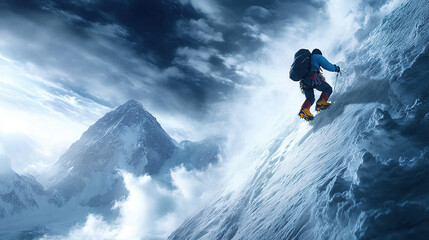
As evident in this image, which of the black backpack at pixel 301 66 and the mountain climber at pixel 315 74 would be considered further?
the black backpack at pixel 301 66

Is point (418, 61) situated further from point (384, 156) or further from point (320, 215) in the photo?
point (320, 215)

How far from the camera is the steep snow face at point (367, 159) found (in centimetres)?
440

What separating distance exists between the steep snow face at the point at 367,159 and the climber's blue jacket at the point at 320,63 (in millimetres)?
1281

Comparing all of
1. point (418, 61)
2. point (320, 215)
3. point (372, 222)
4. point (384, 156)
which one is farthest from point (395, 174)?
point (418, 61)

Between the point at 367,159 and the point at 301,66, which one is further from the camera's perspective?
the point at 301,66

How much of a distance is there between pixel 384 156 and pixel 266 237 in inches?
172

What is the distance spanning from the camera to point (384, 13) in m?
12.5

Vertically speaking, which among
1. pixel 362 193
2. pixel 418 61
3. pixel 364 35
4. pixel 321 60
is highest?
pixel 364 35

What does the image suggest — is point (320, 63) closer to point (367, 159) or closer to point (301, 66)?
point (301, 66)

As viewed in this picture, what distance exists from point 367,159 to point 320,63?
203 inches

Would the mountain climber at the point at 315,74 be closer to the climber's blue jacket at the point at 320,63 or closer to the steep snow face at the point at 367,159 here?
the climber's blue jacket at the point at 320,63

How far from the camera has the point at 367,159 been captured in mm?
5293

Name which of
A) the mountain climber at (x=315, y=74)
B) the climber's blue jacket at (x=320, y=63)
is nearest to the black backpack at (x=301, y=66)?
the mountain climber at (x=315, y=74)

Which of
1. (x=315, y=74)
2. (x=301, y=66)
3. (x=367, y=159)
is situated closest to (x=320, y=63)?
(x=315, y=74)
